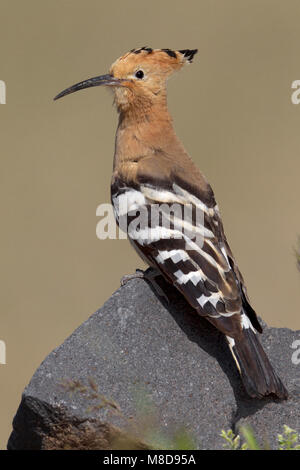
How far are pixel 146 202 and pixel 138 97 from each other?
645 mm

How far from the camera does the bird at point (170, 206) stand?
12.1 ft

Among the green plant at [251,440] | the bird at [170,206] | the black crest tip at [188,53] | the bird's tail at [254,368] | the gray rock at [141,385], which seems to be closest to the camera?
the green plant at [251,440]

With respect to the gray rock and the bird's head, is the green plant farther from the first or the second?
the bird's head

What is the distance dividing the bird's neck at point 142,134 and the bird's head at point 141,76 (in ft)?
0.15

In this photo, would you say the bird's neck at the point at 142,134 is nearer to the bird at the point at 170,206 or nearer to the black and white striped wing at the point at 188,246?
the bird at the point at 170,206

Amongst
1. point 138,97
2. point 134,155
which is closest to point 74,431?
point 134,155

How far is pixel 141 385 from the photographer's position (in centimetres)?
354

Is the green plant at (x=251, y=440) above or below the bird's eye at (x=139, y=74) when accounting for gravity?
below

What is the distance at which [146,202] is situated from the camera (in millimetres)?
4086

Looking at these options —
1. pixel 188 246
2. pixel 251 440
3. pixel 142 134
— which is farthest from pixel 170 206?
pixel 251 440

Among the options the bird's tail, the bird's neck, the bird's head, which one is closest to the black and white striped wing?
the bird's tail

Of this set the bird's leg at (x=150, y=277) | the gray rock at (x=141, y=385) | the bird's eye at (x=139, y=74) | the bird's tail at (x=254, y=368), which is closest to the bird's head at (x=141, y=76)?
the bird's eye at (x=139, y=74)

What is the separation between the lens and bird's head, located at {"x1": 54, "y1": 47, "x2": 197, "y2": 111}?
14.5ft

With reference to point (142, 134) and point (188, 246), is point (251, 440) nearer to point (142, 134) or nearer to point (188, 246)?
point (188, 246)
